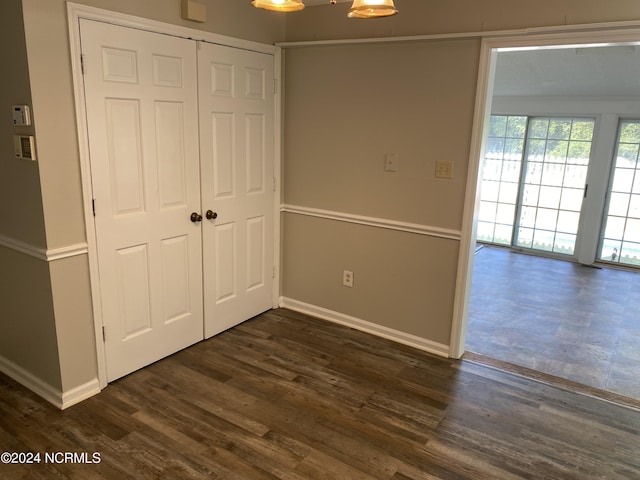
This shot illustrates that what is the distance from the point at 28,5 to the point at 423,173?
→ 235 centimetres

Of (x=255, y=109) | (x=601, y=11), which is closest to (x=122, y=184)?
(x=255, y=109)

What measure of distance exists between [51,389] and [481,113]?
2.98 m

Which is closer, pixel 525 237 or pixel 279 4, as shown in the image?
pixel 279 4

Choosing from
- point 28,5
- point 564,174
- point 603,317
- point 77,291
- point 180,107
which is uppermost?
point 28,5

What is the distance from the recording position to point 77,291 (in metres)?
2.54

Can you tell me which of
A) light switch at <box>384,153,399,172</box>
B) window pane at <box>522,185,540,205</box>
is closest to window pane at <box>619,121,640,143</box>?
window pane at <box>522,185,540,205</box>

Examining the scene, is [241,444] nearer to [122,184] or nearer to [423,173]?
[122,184]

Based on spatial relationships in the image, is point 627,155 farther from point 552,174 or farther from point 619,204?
point 552,174

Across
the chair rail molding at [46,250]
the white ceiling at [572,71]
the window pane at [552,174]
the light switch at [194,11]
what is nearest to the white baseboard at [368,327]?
the chair rail molding at [46,250]

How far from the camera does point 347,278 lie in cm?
367

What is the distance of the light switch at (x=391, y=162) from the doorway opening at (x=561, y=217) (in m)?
1.19

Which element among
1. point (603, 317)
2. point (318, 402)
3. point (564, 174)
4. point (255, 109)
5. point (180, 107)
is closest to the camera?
point (318, 402)

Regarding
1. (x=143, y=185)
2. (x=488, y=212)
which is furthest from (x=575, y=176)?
(x=143, y=185)

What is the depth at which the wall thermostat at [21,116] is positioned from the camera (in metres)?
2.25
